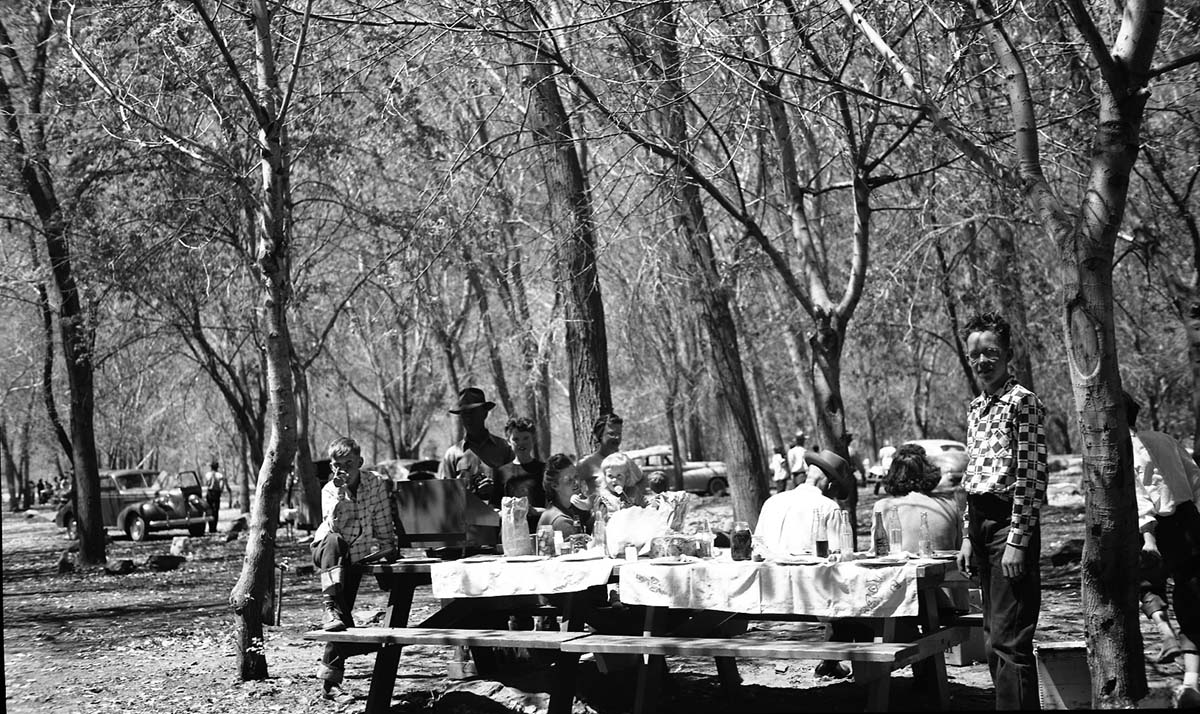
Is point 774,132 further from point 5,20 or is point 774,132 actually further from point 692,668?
point 5,20

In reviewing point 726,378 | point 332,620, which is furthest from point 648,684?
point 726,378

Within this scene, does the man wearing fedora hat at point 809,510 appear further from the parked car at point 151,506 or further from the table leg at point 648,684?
the parked car at point 151,506

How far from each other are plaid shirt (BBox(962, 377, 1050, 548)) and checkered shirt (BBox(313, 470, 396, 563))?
13.2ft

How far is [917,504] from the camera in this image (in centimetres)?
712

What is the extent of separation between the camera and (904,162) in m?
13.4

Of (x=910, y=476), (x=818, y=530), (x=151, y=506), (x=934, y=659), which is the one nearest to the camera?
(x=934, y=659)

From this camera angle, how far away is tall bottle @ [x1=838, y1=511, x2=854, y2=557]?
21.5 ft

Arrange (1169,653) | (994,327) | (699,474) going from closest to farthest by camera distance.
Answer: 1. (994,327)
2. (1169,653)
3. (699,474)

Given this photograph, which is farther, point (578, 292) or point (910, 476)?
point (578, 292)

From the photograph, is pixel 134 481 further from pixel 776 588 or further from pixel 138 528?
pixel 776 588

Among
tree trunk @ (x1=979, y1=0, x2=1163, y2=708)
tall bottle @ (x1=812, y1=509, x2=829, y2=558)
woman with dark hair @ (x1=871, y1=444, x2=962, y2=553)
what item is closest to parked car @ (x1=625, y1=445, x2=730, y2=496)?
woman with dark hair @ (x1=871, y1=444, x2=962, y2=553)

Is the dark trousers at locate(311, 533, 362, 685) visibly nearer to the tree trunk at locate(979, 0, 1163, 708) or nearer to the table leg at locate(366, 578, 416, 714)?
the table leg at locate(366, 578, 416, 714)

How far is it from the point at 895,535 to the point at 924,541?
0.22 m

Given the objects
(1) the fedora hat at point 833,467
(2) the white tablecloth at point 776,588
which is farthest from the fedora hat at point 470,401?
(2) the white tablecloth at point 776,588
